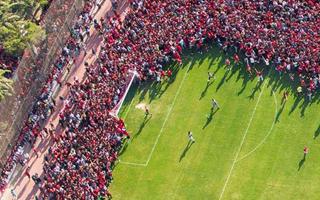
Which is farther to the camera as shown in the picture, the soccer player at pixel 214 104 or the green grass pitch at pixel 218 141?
the soccer player at pixel 214 104

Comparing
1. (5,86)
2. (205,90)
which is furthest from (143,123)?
(5,86)

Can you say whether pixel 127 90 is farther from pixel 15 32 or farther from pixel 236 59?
pixel 15 32

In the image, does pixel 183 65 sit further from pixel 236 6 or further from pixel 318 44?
pixel 318 44

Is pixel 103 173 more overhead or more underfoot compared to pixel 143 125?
more underfoot

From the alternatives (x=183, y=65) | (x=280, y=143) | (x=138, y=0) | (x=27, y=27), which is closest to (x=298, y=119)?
(x=280, y=143)

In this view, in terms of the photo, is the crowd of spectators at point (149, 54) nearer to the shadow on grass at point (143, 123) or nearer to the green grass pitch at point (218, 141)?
the shadow on grass at point (143, 123)

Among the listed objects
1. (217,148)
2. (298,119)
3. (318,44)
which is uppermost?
(318,44)

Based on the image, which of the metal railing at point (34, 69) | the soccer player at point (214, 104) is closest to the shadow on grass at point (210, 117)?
the soccer player at point (214, 104)
